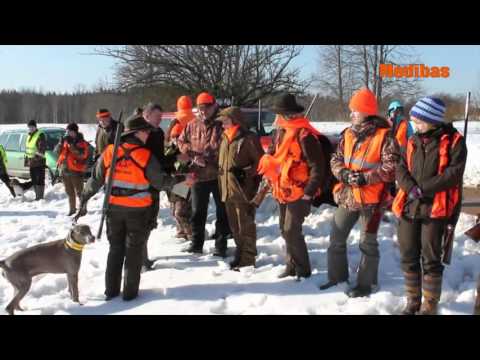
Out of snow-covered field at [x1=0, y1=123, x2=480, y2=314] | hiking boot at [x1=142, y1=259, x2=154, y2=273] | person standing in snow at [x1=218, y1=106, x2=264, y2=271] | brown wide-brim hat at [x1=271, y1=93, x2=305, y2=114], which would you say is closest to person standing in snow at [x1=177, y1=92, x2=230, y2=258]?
snow-covered field at [x1=0, y1=123, x2=480, y2=314]

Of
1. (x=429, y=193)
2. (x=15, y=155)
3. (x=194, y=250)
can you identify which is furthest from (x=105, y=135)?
(x=15, y=155)

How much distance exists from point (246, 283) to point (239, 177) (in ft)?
4.13

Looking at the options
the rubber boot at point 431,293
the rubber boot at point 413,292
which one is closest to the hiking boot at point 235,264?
the rubber boot at point 413,292

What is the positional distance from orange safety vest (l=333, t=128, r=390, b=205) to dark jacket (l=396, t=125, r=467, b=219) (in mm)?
327

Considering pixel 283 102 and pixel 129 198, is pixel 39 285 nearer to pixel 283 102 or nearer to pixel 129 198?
pixel 129 198

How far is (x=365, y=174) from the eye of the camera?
416 cm

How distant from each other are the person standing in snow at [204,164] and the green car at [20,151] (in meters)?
7.09

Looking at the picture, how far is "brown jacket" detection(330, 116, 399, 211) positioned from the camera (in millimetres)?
4070

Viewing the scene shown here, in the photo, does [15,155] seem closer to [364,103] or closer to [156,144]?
[156,144]

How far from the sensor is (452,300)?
434 centimetres

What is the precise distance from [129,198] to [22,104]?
7266cm
